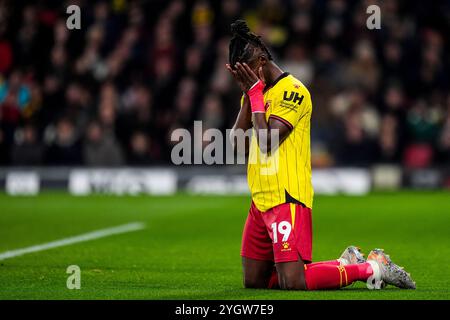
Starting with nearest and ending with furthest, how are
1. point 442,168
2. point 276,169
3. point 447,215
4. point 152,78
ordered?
point 276,169 → point 447,215 → point 442,168 → point 152,78

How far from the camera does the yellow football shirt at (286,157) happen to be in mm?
8555

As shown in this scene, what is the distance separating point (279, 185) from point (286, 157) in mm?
229

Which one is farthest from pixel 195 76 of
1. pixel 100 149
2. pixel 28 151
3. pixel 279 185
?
pixel 279 185

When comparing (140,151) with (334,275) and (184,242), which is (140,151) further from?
(334,275)

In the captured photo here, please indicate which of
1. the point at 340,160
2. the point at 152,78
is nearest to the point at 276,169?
the point at 340,160

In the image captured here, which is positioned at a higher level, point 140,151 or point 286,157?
point 140,151

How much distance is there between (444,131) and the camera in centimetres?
2150

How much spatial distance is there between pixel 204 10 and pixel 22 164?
16.8ft

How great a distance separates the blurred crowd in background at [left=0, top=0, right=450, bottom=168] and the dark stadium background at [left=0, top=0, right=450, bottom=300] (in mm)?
29

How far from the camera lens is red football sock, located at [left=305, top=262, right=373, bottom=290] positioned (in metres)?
8.52

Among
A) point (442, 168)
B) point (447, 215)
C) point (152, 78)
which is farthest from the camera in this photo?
point (152, 78)

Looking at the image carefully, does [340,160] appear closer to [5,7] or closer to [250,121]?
[5,7]

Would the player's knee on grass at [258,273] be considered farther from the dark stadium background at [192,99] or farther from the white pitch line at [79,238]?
the dark stadium background at [192,99]

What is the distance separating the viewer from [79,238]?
13.6m
